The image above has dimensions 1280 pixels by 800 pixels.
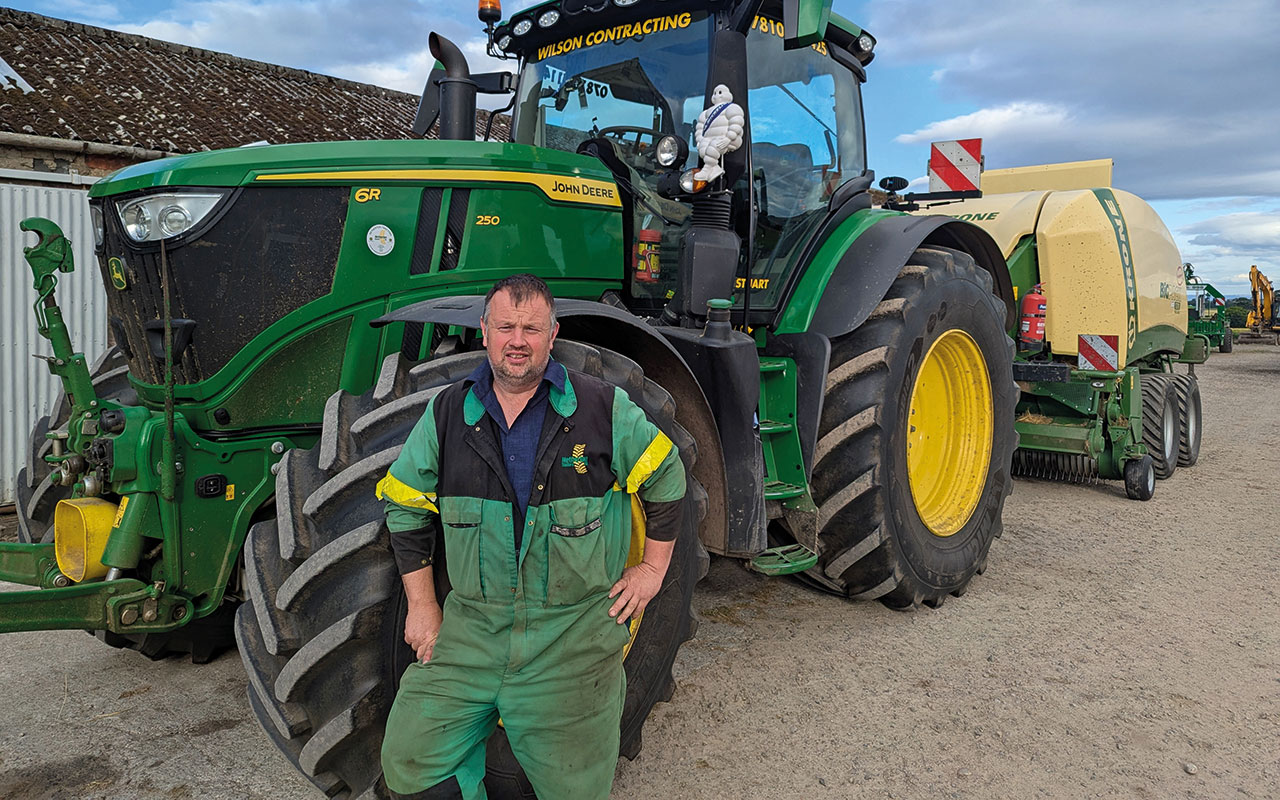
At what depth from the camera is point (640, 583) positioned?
2.30 m

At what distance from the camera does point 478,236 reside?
3.21 metres

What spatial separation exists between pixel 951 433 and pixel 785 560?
1664 mm

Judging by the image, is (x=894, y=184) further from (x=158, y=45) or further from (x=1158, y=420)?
(x=158, y=45)

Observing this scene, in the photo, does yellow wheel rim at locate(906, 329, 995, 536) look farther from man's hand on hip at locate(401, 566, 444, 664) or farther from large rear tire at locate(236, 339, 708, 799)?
man's hand on hip at locate(401, 566, 444, 664)

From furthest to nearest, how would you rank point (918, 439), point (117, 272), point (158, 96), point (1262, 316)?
point (1262, 316)
point (158, 96)
point (918, 439)
point (117, 272)

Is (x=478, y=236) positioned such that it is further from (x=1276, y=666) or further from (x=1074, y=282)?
(x=1074, y=282)

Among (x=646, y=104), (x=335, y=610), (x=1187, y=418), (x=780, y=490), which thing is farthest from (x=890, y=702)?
(x=1187, y=418)

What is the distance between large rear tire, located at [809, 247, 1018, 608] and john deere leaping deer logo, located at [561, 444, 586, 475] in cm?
191

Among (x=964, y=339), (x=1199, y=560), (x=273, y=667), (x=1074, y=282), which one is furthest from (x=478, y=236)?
(x=1074, y=282)

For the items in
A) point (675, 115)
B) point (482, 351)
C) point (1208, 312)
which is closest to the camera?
point (482, 351)

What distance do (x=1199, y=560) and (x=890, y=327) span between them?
286cm

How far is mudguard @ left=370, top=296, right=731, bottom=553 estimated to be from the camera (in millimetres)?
2766

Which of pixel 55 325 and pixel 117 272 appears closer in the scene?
pixel 55 325

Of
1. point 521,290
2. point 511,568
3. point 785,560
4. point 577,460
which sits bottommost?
point 785,560
